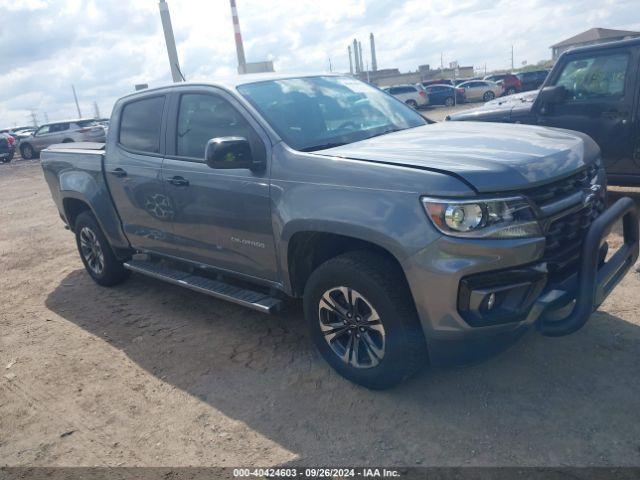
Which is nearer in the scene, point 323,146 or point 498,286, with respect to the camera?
point 498,286

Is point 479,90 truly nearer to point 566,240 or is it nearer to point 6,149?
point 6,149

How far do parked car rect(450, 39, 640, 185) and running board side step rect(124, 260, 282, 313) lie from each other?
448cm

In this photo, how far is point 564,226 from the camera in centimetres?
290

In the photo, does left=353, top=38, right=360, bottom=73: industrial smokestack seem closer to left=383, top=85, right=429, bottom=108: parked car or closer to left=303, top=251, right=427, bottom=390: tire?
left=383, top=85, right=429, bottom=108: parked car

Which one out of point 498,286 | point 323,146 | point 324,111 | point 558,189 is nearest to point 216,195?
point 323,146

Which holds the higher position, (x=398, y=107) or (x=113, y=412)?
(x=398, y=107)

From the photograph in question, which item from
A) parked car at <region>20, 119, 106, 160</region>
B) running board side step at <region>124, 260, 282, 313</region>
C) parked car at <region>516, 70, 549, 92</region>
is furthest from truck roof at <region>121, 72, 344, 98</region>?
parked car at <region>516, 70, 549, 92</region>

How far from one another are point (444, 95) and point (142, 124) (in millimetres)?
31122

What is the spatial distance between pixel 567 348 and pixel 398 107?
2.21 metres

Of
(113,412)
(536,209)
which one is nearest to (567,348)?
(536,209)

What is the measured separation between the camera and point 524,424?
2.89 m

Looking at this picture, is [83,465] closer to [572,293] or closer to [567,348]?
[572,293]

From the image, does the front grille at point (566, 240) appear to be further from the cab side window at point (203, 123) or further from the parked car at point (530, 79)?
the parked car at point (530, 79)

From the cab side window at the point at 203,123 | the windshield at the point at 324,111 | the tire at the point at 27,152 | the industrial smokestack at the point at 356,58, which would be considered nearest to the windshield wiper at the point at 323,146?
the windshield at the point at 324,111
